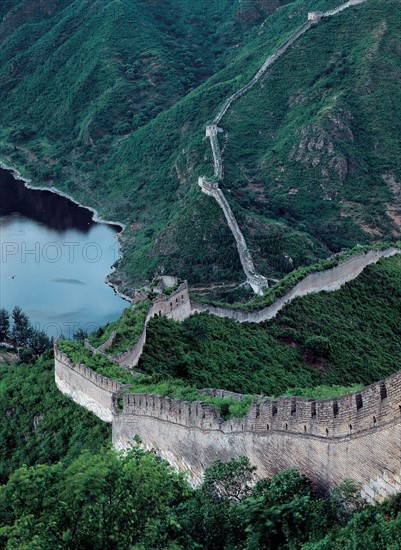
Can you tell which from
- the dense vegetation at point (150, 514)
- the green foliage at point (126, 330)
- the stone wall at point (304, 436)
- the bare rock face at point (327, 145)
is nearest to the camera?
the dense vegetation at point (150, 514)

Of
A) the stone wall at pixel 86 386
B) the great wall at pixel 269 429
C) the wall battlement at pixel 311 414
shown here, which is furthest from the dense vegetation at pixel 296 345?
the wall battlement at pixel 311 414

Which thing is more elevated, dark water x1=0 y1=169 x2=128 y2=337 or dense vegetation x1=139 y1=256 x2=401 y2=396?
dark water x1=0 y1=169 x2=128 y2=337

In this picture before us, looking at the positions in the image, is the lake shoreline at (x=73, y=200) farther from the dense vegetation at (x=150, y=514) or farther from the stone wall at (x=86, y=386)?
the dense vegetation at (x=150, y=514)

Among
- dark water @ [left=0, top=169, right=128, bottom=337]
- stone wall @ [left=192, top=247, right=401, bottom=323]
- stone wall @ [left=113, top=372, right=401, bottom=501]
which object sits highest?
dark water @ [left=0, top=169, right=128, bottom=337]

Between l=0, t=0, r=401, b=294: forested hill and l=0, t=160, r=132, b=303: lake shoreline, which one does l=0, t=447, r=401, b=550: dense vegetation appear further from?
l=0, t=160, r=132, b=303: lake shoreline

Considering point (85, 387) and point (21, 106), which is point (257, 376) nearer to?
point (85, 387)

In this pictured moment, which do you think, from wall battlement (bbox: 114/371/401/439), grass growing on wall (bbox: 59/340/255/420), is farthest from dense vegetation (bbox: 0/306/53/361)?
wall battlement (bbox: 114/371/401/439)

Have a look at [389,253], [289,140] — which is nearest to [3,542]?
[389,253]
